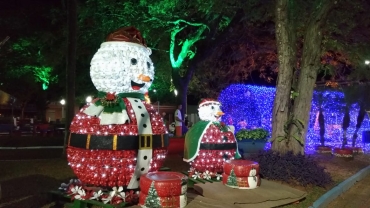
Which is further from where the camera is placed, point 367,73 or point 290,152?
point 367,73

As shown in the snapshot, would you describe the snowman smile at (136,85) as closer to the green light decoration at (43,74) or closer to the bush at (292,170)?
the bush at (292,170)

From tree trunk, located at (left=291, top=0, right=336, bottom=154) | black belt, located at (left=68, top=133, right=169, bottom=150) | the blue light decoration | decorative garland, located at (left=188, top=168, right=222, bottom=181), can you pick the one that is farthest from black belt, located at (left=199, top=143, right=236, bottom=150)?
the blue light decoration

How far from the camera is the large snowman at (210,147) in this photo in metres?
9.20

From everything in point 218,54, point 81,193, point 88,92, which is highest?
point 218,54

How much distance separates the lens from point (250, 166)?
8.22 m

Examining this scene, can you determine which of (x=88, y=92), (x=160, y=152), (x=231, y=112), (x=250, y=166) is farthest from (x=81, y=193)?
(x=88, y=92)

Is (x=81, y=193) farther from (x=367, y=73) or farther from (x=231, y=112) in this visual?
(x=367, y=73)

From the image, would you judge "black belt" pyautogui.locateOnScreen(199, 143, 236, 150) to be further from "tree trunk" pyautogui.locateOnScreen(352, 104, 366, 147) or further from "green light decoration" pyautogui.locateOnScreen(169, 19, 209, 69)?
"tree trunk" pyautogui.locateOnScreen(352, 104, 366, 147)

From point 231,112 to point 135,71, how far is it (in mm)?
12043

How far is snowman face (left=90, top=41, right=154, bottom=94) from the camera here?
278 inches

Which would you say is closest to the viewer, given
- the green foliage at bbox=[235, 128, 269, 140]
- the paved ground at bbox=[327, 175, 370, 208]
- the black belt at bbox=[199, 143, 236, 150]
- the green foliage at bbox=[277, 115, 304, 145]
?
the paved ground at bbox=[327, 175, 370, 208]

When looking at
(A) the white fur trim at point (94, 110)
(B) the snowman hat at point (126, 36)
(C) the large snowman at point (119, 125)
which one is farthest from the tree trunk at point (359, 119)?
(A) the white fur trim at point (94, 110)

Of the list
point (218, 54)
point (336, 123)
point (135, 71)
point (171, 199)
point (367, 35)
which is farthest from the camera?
point (218, 54)

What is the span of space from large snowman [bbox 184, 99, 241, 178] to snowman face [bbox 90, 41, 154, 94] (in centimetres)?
248
